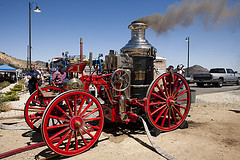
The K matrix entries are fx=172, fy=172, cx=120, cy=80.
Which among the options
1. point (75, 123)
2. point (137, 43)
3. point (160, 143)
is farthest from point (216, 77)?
point (75, 123)

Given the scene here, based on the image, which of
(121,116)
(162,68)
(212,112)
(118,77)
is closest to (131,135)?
(121,116)

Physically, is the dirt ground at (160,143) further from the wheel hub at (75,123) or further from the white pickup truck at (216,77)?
the white pickup truck at (216,77)

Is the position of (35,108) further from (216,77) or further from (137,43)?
(216,77)

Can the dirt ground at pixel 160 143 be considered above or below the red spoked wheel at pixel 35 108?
below

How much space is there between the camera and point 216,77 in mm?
14727

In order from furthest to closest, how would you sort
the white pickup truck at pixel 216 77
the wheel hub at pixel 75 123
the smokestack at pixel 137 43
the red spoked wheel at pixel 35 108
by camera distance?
the white pickup truck at pixel 216 77 < the smokestack at pixel 137 43 < the red spoked wheel at pixel 35 108 < the wheel hub at pixel 75 123

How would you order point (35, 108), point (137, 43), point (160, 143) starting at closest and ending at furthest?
point (160, 143) → point (35, 108) → point (137, 43)

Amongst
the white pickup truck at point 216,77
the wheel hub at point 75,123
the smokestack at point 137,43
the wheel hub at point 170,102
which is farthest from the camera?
the white pickup truck at point 216,77

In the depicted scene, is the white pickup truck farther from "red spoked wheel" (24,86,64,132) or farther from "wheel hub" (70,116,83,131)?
"wheel hub" (70,116,83,131)

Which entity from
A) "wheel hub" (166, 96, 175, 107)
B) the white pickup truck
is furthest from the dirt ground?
the white pickup truck

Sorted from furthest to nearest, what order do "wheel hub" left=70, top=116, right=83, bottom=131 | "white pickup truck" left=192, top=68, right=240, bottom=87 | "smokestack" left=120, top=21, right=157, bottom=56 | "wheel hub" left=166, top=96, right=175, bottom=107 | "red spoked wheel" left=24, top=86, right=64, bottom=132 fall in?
1. "white pickup truck" left=192, top=68, right=240, bottom=87
2. "smokestack" left=120, top=21, right=157, bottom=56
3. "wheel hub" left=166, top=96, right=175, bottom=107
4. "red spoked wheel" left=24, top=86, right=64, bottom=132
5. "wheel hub" left=70, top=116, right=83, bottom=131

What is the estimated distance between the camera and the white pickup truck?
1459 centimetres

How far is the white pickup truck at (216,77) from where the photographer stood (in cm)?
1459

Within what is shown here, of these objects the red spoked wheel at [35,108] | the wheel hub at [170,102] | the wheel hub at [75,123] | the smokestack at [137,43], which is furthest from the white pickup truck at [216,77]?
the wheel hub at [75,123]
